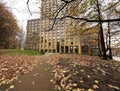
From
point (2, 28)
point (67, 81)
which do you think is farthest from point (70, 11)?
point (2, 28)

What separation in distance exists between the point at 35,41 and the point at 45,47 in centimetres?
2338

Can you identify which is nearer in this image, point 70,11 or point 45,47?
point 70,11

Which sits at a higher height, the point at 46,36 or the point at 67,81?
the point at 46,36

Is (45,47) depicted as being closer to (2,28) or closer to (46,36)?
(46,36)

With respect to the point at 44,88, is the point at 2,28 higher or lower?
higher

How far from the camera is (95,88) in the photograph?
520 cm

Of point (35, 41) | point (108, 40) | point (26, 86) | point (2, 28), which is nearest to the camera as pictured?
point (26, 86)

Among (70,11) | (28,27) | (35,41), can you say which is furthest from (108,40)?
(28,27)

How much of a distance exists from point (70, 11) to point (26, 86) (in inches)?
212

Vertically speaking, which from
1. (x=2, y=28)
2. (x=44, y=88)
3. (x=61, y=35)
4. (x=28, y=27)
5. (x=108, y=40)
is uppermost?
(x=28, y=27)

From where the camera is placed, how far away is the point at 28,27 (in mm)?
84812

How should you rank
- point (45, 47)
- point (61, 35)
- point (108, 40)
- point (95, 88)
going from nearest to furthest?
point (95, 88)
point (108, 40)
point (61, 35)
point (45, 47)

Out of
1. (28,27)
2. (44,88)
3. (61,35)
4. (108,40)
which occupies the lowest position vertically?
(44,88)

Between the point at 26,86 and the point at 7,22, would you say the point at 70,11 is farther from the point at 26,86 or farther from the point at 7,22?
the point at 7,22
